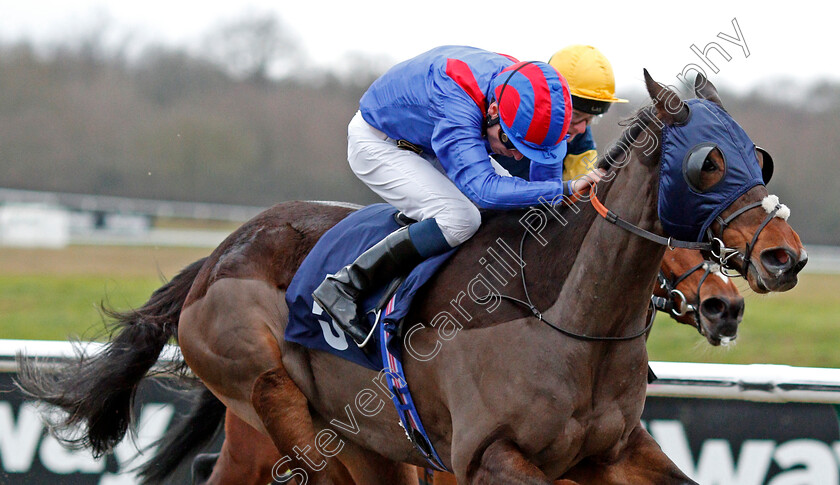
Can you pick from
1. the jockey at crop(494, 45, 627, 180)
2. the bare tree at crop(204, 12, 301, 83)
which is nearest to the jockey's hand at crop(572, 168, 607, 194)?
the jockey at crop(494, 45, 627, 180)

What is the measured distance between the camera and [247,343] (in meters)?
3.50

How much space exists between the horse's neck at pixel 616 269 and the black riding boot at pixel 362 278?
1.89ft

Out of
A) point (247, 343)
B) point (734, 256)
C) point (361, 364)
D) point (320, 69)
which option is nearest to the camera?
point (734, 256)

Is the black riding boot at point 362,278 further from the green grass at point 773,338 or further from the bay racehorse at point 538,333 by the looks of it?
the green grass at point 773,338

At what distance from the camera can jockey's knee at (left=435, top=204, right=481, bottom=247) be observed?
117 inches

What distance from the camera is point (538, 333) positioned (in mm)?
2754

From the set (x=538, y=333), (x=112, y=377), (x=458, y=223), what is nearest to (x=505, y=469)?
(x=538, y=333)

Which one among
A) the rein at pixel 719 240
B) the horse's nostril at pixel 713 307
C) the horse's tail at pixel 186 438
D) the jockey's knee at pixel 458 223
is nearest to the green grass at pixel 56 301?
the horse's tail at pixel 186 438

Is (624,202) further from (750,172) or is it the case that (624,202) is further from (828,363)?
(828,363)

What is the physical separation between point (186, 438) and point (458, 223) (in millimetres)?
2093

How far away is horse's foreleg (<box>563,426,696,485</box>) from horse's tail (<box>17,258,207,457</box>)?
6.62ft

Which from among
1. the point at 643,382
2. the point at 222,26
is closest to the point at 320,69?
the point at 222,26

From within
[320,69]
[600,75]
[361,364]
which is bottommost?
[320,69]

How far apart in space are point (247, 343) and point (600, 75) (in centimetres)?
184
